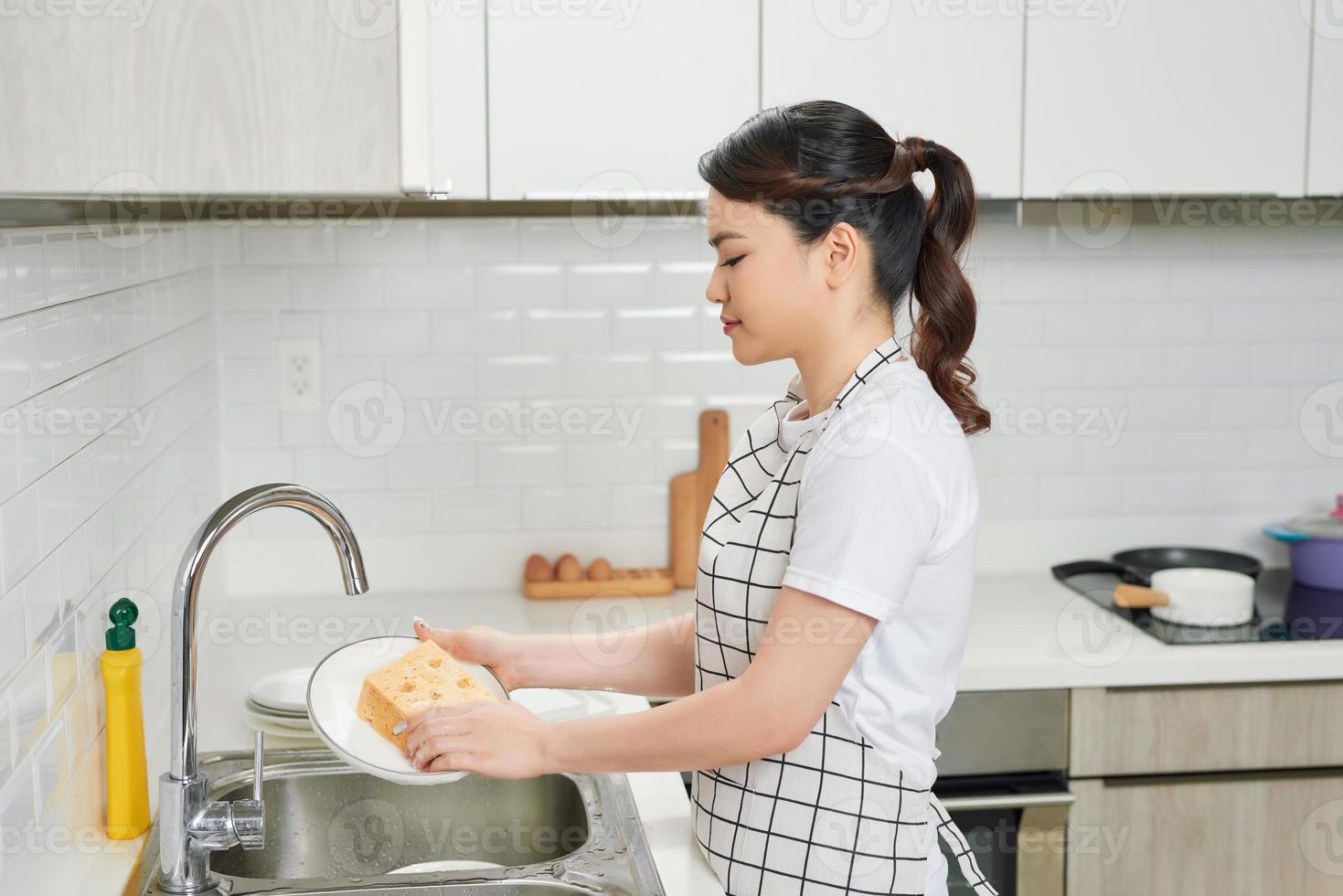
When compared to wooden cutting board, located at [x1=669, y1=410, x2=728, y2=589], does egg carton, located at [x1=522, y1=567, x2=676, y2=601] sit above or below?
below

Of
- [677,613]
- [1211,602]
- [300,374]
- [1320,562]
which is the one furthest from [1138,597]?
[300,374]

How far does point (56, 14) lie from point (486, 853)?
1.16 m

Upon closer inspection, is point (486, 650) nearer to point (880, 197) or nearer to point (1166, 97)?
point (880, 197)

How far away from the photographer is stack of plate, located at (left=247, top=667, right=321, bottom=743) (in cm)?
185

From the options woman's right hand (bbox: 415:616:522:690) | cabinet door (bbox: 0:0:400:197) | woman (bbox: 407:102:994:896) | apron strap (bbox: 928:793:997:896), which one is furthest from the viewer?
woman's right hand (bbox: 415:616:522:690)

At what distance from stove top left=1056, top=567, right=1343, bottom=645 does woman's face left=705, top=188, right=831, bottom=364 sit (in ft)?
3.94

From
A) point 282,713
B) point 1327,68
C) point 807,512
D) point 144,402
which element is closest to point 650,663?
point 807,512

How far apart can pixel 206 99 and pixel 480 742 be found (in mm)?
671

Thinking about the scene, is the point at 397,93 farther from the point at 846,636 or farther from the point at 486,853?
the point at 486,853

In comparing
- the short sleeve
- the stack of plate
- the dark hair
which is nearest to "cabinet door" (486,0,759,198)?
the dark hair

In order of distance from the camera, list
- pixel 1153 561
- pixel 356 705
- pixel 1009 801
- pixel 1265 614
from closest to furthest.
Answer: pixel 356 705, pixel 1009 801, pixel 1265 614, pixel 1153 561

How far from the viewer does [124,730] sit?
137 cm

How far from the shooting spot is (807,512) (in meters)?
1.23

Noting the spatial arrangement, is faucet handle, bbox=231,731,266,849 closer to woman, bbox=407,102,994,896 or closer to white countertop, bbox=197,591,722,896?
woman, bbox=407,102,994,896
